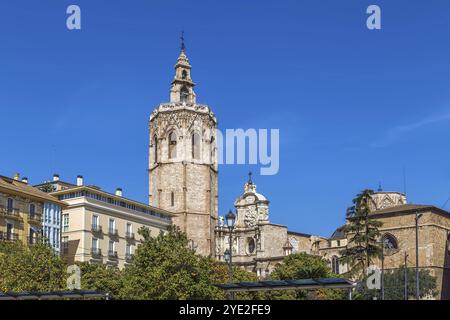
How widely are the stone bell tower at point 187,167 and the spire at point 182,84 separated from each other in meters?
1.07

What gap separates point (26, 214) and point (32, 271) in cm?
1766

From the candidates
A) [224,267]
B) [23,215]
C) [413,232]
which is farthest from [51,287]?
[413,232]

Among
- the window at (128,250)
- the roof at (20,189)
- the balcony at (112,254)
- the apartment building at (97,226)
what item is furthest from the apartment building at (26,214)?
the window at (128,250)

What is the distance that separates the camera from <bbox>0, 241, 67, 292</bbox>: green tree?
5072 cm

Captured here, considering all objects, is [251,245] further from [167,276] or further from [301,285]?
[301,285]

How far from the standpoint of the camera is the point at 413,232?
88875mm

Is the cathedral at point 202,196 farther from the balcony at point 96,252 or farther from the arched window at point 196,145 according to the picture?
the balcony at point 96,252

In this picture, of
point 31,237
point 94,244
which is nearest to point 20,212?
point 31,237

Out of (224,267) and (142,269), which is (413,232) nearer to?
(224,267)

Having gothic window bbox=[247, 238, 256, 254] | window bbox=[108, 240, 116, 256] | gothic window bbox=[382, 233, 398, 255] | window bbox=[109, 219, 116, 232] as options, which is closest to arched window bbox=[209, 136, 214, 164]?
gothic window bbox=[247, 238, 256, 254]

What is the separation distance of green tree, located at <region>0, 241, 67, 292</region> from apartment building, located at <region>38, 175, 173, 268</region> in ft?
68.2

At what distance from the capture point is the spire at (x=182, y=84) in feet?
377

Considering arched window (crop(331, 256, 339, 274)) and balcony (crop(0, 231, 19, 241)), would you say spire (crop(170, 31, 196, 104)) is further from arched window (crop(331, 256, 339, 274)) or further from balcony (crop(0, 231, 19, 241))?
balcony (crop(0, 231, 19, 241))
